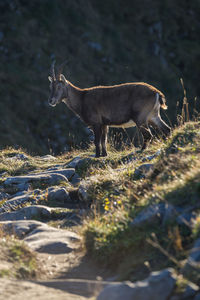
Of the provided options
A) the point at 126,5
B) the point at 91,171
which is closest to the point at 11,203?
the point at 91,171

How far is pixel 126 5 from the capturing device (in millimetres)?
40688

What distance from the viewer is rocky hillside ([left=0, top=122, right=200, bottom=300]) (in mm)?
4426

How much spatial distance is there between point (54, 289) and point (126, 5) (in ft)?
126

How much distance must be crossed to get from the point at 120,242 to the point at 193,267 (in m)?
1.53

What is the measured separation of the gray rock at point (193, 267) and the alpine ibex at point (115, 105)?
294 inches

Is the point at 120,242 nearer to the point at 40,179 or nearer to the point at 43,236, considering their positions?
the point at 43,236

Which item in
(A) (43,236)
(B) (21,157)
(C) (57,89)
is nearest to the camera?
(A) (43,236)

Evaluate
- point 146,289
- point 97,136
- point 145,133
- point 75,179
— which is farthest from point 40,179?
point 146,289

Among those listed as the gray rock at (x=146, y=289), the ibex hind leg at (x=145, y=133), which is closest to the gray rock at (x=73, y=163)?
the ibex hind leg at (x=145, y=133)

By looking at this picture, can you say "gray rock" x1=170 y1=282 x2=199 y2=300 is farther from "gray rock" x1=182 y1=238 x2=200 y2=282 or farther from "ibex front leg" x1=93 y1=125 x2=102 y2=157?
"ibex front leg" x1=93 y1=125 x2=102 y2=157

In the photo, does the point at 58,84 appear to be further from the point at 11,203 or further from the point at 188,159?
the point at 188,159

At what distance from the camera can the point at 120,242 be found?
5.79m

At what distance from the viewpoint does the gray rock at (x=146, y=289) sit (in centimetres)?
403

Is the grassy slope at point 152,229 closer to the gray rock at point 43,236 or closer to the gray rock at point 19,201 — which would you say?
the gray rock at point 43,236
